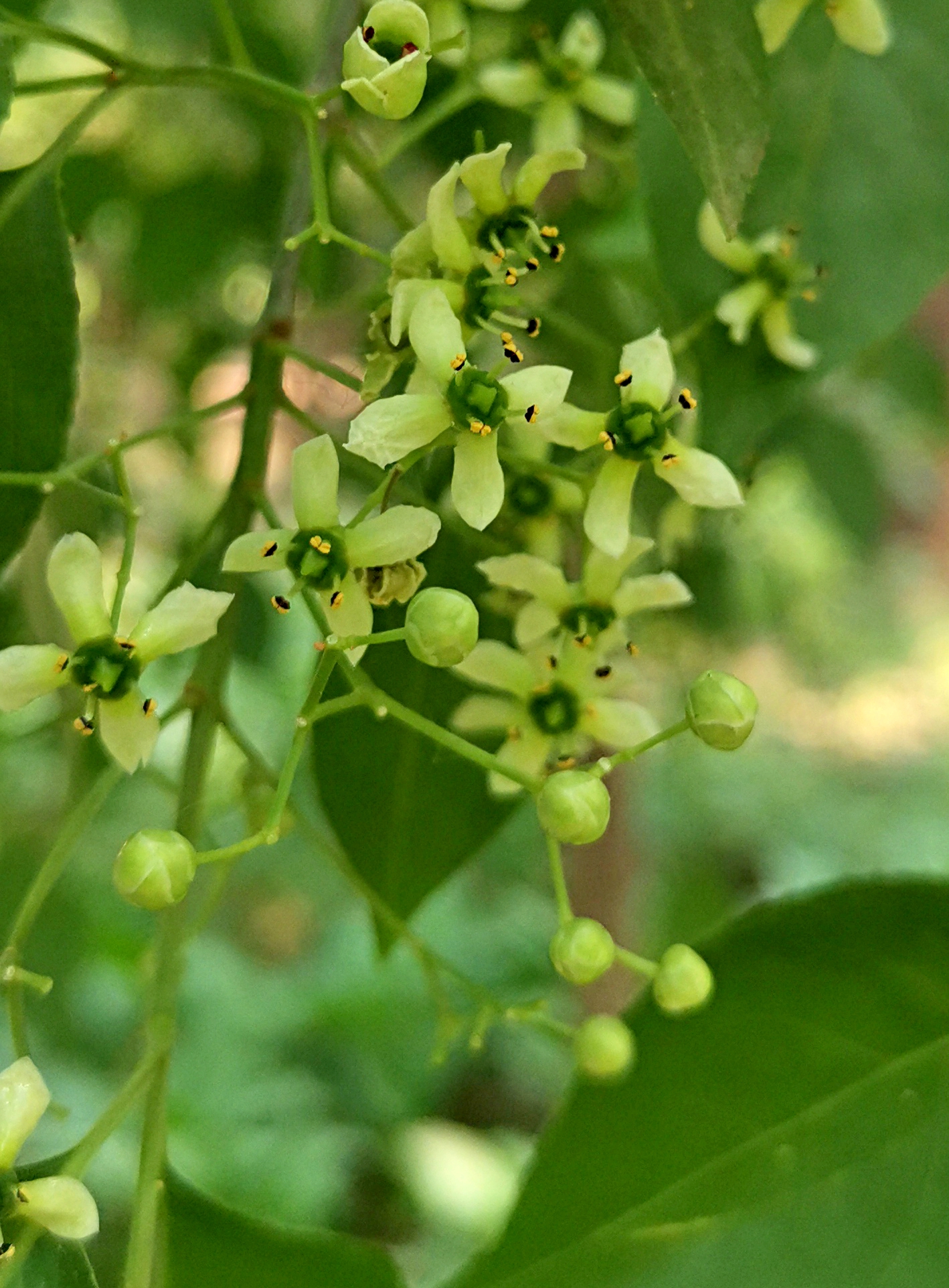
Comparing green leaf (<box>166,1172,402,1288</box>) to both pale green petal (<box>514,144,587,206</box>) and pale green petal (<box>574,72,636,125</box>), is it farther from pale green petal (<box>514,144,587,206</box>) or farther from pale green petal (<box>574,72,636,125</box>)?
pale green petal (<box>574,72,636,125</box>)

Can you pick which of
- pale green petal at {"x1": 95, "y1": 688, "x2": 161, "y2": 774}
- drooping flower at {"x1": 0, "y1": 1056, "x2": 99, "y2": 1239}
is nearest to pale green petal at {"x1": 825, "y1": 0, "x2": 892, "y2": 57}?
pale green petal at {"x1": 95, "y1": 688, "x2": 161, "y2": 774}

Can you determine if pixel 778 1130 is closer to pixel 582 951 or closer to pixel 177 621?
pixel 582 951

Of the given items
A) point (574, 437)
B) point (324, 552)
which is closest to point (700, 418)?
point (574, 437)

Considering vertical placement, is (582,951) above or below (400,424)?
below

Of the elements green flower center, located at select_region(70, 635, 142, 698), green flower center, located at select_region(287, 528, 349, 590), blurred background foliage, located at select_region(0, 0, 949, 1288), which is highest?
green flower center, located at select_region(287, 528, 349, 590)

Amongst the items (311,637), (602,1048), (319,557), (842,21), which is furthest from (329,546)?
(311,637)

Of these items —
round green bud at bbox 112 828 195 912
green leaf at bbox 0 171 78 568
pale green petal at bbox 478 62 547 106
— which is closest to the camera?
round green bud at bbox 112 828 195 912

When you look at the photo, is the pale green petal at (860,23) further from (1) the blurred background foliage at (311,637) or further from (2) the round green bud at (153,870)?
(2) the round green bud at (153,870)
